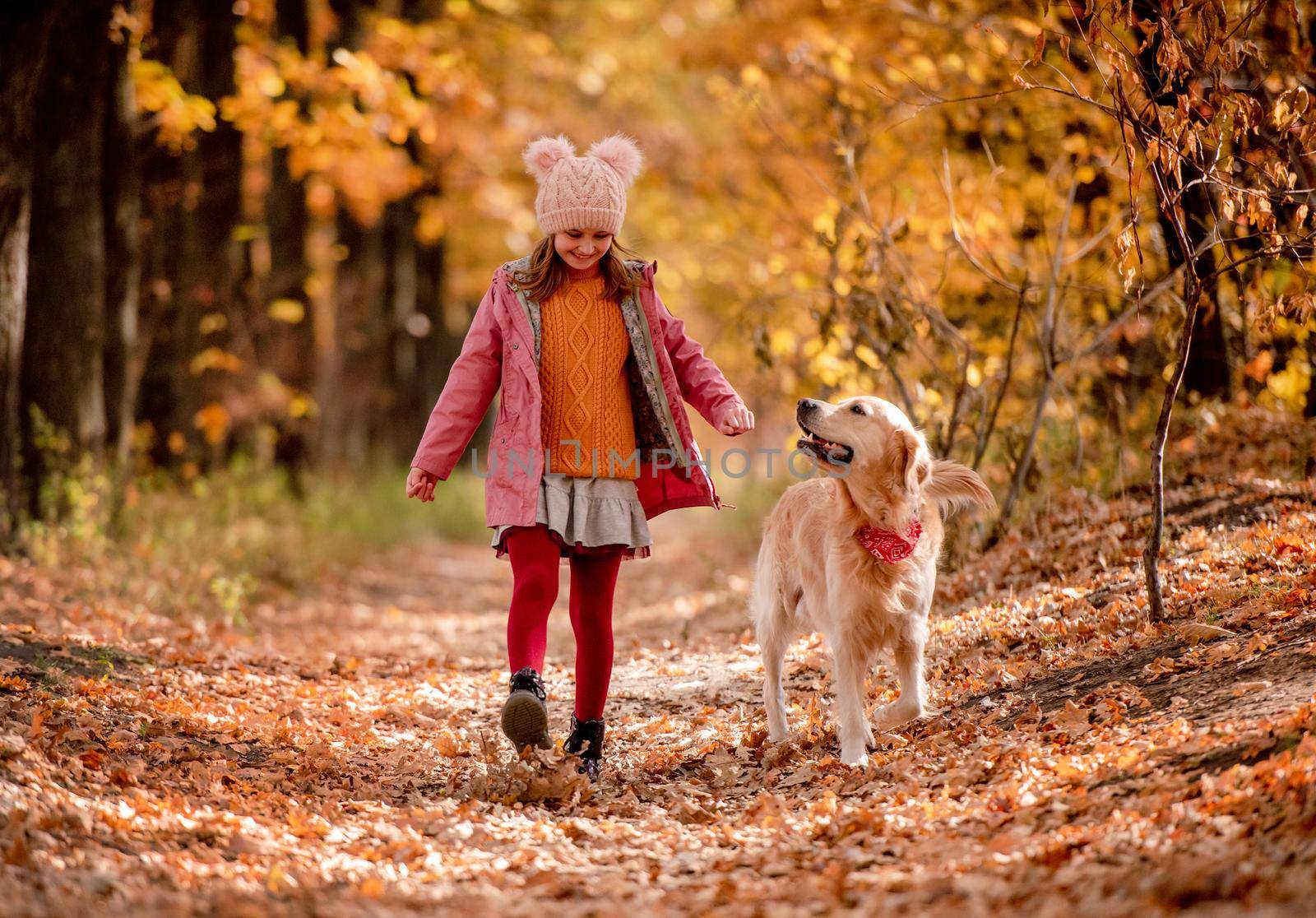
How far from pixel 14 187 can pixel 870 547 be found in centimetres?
575

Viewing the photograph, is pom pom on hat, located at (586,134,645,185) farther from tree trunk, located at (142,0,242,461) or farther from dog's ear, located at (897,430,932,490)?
tree trunk, located at (142,0,242,461)

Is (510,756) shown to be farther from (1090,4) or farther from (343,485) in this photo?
(343,485)

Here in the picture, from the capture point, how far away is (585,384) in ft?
15.3

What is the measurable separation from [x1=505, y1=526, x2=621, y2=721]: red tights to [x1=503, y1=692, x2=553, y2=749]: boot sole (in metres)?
0.22

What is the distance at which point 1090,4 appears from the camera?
4824mm

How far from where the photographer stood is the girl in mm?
4516

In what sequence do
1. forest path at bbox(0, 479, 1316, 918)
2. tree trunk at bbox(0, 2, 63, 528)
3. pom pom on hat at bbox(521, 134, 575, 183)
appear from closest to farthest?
1. forest path at bbox(0, 479, 1316, 918)
2. pom pom on hat at bbox(521, 134, 575, 183)
3. tree trunk at bbox(0, 2, 63, 528)

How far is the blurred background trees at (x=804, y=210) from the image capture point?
6.33m

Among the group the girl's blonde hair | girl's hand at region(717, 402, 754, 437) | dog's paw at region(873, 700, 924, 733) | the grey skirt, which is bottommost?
dog's paw at region(873, 700, 924, 733)

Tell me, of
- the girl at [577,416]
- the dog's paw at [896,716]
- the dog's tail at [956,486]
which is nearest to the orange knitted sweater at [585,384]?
the girl at [577,416]

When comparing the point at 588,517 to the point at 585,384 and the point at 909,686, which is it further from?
the point at 909,686

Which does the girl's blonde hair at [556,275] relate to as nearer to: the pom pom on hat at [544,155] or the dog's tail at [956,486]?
the pom pom on hat at [544,155]

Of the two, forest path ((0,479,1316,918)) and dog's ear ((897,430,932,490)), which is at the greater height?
dog's ear ((897,430,932,490))

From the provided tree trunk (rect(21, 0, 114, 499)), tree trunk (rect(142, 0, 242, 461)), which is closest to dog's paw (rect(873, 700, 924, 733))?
tree trunk (rect(21, 0, 114, 499))
